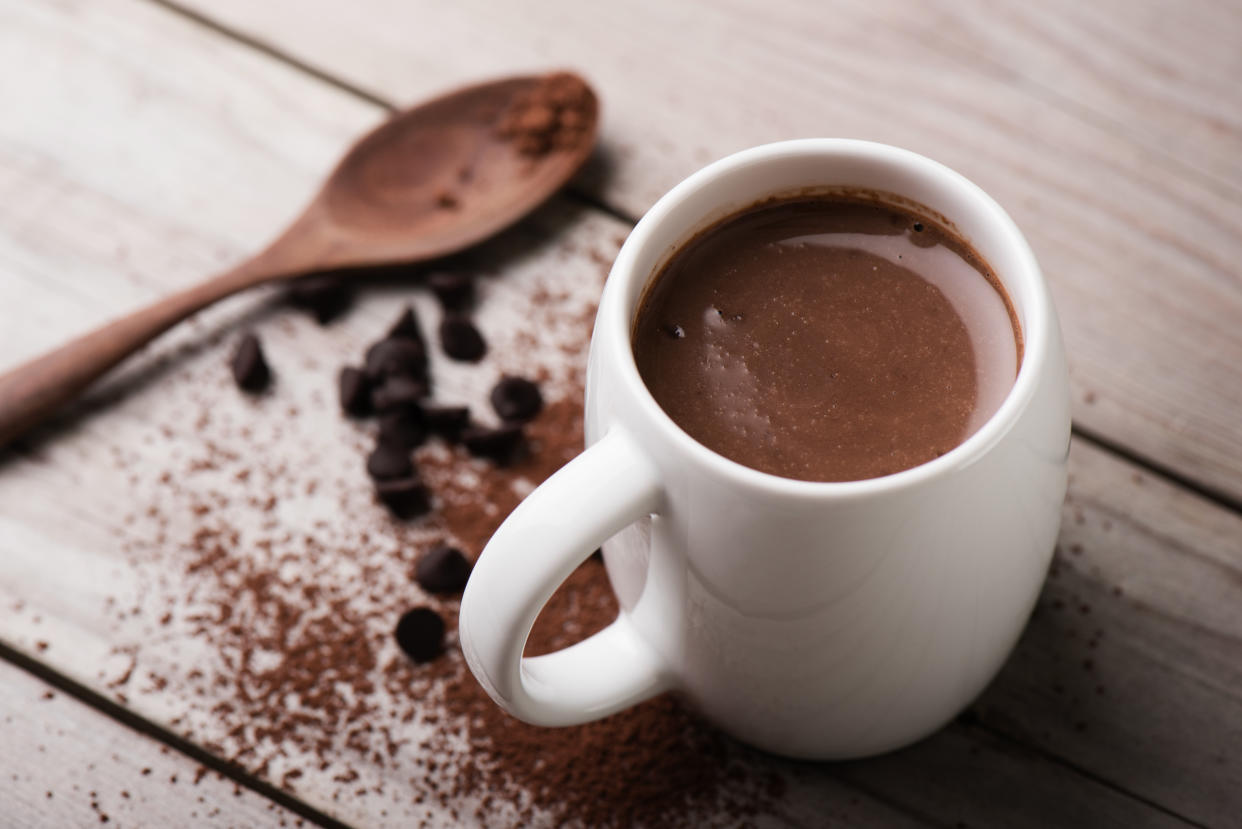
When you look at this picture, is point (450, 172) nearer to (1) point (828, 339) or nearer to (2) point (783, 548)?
(1) point (828, 339)

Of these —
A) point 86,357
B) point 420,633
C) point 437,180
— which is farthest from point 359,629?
point 437,180

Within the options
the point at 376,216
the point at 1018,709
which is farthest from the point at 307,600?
the point at 1018,709

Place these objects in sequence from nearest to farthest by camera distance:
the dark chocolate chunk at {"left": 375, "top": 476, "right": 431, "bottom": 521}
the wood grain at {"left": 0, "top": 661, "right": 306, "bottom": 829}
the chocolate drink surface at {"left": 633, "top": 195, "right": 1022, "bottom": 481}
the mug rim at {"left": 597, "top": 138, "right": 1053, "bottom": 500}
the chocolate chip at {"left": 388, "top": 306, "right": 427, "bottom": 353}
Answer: the mug rim at {"left": 597, "top": 138, "right": 1053, "bottom": 500} < the chocolate drink surface at {"left": 633, "top": 195, "right": 1022, "bottom": 481} < the wood grain at {"left": 0, "top": 661, "right": 306, "bottom": 829} < the dark chocolate chunk at {"left": 375, "top": 476, "right": 431, "bottom": 521} < the chocolate chip at {"left": 388, "top": 306, "right": 427, "bottom": 353}

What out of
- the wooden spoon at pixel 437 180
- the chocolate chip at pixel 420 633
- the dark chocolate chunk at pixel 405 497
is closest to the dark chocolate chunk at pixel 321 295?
the wooden spoon at pixel 437 180

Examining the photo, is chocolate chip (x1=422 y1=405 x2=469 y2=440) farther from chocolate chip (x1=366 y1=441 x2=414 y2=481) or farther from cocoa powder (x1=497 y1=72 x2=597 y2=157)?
cocoa powder (x1=497 y1=72 x2=597 y2=157)

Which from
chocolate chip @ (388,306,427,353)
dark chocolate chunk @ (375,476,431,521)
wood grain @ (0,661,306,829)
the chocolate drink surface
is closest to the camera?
the chocolate drink surface

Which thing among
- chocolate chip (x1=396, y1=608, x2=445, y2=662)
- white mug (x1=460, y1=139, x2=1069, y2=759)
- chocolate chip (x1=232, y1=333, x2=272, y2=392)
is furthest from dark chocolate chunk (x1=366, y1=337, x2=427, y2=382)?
white mug (x1=460, y1=139, x2=1069, y2=759)

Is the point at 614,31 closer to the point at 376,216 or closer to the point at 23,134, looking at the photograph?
the point at 376,216
